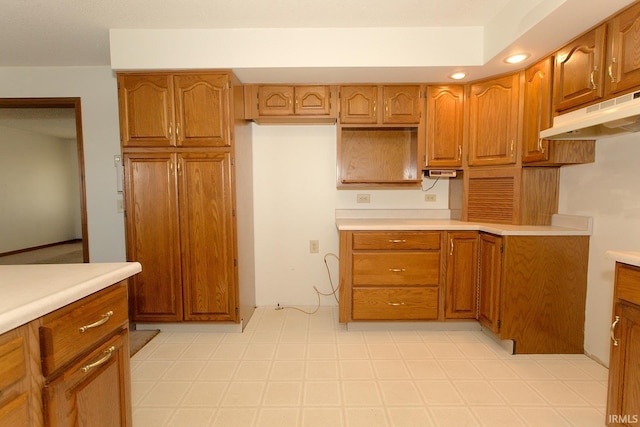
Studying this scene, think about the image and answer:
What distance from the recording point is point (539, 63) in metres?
2.11

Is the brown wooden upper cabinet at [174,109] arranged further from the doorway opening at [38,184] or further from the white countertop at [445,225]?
the doorway opening at [38,184]

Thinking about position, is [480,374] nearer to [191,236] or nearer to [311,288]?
[311,288]

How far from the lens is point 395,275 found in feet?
7.80

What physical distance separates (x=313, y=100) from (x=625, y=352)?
2388 millimetres

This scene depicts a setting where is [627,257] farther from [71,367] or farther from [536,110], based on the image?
[71,367]

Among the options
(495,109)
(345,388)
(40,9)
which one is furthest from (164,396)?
(495,109)

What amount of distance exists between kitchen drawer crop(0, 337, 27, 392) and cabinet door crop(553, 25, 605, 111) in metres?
2.64

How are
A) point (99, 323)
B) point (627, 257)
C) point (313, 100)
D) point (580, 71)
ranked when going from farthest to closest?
point (313, 100) < point (580, 71) < point (627, 257) < point (99, 323)

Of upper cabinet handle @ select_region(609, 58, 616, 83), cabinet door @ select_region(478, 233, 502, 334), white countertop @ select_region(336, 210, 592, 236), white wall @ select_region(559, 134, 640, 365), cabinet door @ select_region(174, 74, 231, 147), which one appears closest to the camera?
upper cabinet handle @ select_region(609, 58, 616, 83)

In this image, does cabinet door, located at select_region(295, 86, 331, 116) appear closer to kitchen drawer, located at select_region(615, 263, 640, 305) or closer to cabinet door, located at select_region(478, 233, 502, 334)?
cabinet door, located at select_region(478, 233, 502, 334)

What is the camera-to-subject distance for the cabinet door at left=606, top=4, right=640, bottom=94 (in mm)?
1474

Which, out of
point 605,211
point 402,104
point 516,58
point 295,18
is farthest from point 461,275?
point 295,18

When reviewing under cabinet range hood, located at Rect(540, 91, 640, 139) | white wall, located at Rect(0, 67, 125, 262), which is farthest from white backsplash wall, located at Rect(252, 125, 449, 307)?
white wall, located at Rect(0, 67, 125, 262)

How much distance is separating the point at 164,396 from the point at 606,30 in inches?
124
